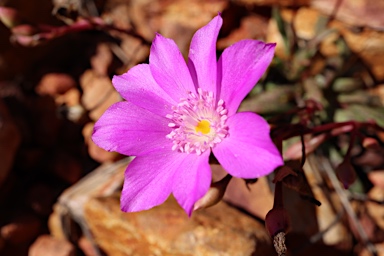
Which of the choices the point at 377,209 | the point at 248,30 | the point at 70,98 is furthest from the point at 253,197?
the point at 70,98

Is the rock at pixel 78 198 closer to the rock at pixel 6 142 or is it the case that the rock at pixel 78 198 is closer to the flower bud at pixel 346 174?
the rock at pixel 6 142

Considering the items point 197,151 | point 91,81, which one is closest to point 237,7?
point 91,81

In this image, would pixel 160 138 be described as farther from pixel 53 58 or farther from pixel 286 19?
pixel 53 58

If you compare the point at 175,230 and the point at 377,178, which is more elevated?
the point at 175,230

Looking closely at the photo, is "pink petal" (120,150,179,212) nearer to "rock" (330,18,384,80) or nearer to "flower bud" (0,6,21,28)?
"flower bud" (0,6,21,28)

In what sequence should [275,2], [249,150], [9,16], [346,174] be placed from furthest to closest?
[275,2] → [9,16] → [346,174] → [249,150]

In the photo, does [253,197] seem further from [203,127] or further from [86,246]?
[86,246]
